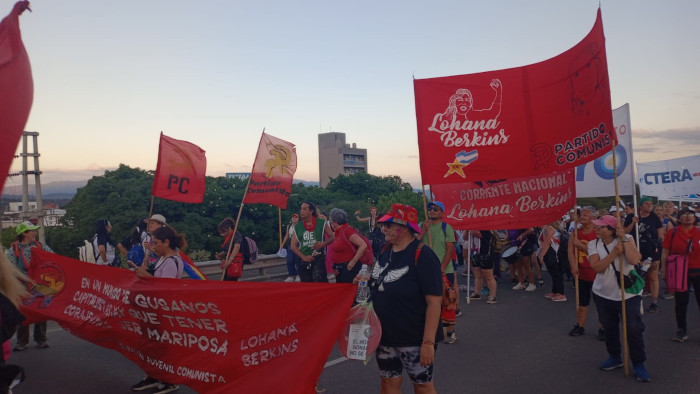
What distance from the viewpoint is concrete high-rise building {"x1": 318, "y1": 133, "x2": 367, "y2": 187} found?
13438cm

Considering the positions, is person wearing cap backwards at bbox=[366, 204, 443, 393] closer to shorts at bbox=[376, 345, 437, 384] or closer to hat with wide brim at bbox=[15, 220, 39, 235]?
shorts at bbox=[376, 345, 437, 384]

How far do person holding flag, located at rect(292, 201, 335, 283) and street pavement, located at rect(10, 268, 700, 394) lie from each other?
135 cm

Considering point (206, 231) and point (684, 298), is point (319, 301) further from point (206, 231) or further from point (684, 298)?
point (206, 231)

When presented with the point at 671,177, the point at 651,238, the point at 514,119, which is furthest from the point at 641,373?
the point at 671,177

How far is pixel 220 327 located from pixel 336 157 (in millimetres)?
130836

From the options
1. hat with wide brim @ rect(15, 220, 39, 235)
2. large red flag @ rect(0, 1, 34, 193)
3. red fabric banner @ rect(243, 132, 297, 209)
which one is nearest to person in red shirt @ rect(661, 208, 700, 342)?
red fabric banner @ rect(243, 132, 297, 209)

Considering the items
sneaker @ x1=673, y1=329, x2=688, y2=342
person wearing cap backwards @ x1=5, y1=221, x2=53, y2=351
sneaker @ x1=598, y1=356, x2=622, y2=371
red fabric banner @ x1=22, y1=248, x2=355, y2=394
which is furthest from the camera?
person wearing cap backwards @ x1=5, y1=221, x2=53, y2=351

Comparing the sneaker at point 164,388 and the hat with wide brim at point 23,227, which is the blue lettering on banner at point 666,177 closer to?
the sneaker at point 164,388

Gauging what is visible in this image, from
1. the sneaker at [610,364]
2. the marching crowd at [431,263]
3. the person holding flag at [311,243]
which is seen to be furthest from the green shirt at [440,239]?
the sneaker at [610,364]

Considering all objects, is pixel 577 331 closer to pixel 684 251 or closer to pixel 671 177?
pixel 684 251

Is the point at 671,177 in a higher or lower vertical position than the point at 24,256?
higher

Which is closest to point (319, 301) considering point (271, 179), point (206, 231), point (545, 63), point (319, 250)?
point (319, 250)

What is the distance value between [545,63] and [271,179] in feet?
19.2

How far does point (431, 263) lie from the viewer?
389 centimetres
